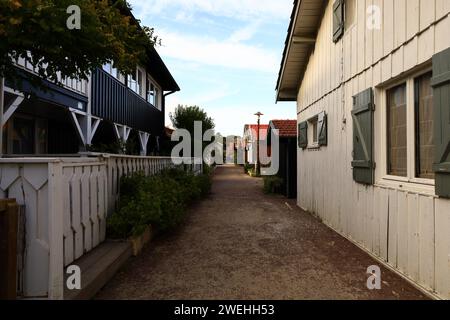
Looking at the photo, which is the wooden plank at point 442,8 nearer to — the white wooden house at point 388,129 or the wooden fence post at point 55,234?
the white wooden house at point 388,129

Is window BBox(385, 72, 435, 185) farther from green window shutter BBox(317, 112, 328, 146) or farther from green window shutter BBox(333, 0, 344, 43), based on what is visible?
green window shutter BBox(317, 112, 328, 146)

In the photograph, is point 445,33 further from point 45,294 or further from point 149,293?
point 45,294

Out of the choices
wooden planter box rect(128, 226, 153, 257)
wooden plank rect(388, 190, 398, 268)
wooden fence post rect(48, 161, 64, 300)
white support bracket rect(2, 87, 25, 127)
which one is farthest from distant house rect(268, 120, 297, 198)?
wooden fence post rect(48, 161, 64, 300)

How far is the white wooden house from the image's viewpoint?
3.27m

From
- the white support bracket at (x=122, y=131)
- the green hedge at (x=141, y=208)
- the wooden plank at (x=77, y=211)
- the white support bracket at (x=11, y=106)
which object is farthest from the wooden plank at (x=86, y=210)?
the white support bracket at (x=122, y=131)

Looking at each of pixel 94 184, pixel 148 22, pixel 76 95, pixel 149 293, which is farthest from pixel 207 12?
pixel 149 293

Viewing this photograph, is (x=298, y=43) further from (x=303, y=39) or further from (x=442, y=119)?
(x=442, y=119)

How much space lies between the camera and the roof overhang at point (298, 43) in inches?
299

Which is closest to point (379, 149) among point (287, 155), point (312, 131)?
point (312, 131)

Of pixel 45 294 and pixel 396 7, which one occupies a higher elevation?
pixel 396 7

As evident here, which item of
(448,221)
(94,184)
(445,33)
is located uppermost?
(445,33)

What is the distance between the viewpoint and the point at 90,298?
3143mm

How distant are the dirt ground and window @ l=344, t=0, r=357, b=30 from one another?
144 inches

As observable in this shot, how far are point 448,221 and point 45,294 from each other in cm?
354
